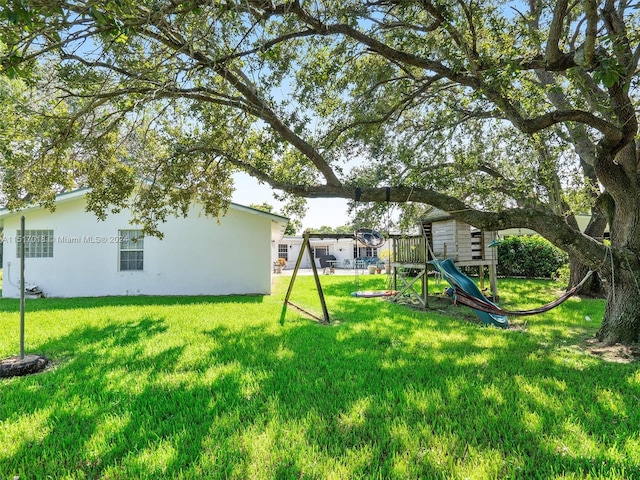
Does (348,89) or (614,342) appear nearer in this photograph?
(614,342)

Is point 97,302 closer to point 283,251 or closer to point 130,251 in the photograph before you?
point 130,251

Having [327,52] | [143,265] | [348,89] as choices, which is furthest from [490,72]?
[143,265]

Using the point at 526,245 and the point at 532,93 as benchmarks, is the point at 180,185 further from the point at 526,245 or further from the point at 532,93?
the point at 526,245

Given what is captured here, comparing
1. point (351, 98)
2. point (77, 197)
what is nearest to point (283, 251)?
point (77, 197)

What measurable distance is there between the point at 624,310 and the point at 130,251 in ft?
42.9

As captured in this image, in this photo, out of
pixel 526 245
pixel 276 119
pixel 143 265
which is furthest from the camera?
pixel 526 245

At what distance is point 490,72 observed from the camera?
4.27 m

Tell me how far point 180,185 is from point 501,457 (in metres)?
7.90

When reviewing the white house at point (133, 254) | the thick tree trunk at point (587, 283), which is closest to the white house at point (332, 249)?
the white house at point (133, 254)

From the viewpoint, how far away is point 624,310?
5105mm

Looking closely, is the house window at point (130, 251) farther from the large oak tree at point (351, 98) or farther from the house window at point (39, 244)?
the large oak tree at point (351, 98)

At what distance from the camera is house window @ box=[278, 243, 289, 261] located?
3259cm

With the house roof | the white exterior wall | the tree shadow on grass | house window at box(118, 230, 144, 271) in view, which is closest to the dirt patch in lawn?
the tree shadow on grass

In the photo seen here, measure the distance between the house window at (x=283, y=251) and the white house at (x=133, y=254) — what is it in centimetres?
2002
